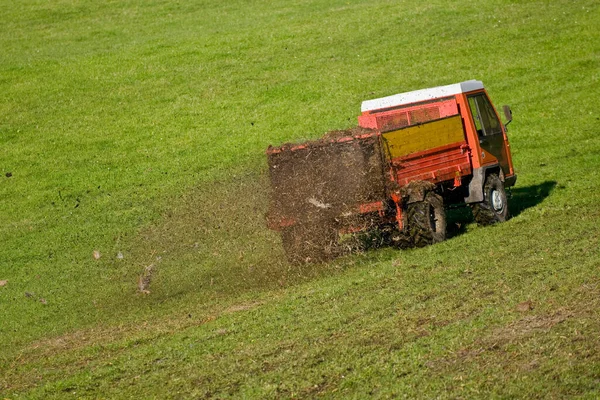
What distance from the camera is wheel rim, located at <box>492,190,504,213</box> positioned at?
53.7 feet

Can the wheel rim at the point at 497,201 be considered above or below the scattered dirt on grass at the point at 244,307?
below

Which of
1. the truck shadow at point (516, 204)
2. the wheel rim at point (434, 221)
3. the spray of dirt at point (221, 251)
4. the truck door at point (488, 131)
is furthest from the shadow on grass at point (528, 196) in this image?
the spray of dirt at point (221, 251)

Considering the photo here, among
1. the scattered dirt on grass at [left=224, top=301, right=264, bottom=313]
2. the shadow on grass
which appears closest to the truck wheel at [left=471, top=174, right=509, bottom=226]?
the shadow on grass

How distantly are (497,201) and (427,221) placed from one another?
8.78ft

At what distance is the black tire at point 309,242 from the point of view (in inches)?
564

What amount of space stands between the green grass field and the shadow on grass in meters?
0.09

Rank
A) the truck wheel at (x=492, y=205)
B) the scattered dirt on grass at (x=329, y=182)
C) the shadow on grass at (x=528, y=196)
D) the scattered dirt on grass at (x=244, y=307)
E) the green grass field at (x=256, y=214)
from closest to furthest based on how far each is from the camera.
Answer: the green grass field at (x=256, y=214) → the scattered dirt on grass at (x=244, y=307) → the scattered dirt on grass at (x=329, y=182) → the truck wheel at (x=492, y=205) → the shadow on grass at (x=528, y=196)

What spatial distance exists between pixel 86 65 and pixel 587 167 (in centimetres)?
1804

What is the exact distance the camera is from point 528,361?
8.27m

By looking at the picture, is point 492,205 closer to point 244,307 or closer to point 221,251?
point 221,251

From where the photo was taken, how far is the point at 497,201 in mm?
16484

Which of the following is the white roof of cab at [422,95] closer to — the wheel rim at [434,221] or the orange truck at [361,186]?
the orange truck at [361,186]

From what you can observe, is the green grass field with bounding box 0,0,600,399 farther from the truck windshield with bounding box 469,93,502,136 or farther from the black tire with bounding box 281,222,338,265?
the truck windshield with bounding box 469,93,502,136

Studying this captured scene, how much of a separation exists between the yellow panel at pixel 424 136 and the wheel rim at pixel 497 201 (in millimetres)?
1449
